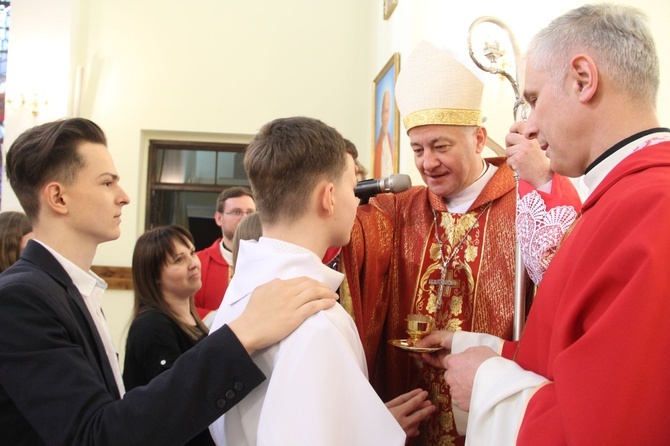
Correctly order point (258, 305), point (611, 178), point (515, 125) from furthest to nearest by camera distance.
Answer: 1. point (515, 125)
2. point (258, 305)
3. point (611, 178)

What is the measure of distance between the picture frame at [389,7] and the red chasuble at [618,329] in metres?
5.33

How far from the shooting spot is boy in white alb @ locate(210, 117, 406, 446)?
1390 millimetres

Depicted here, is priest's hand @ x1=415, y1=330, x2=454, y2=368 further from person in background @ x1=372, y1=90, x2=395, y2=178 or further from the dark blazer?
person in background @ x1=372, y1=90, x2=395, y2=178

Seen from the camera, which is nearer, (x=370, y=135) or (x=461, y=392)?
(x=461, y=392)

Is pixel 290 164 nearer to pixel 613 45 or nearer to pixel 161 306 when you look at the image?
pixel 613 45

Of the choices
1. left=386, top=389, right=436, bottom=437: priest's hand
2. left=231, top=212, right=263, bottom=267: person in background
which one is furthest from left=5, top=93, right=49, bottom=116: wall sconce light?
left=386, top=389, right=436, bottom=437: priest's hand

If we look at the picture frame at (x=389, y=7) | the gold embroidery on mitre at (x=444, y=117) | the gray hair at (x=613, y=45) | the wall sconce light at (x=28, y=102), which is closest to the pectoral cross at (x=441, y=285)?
the gold embroidery on mitre at (x=444, y=117)

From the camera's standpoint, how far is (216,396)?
144 centimetres

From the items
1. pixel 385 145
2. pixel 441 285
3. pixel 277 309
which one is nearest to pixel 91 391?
pixel 277 309

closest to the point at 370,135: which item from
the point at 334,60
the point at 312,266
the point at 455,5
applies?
the point at 334,60

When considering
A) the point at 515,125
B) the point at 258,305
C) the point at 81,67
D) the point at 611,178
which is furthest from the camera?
the point at 81,67

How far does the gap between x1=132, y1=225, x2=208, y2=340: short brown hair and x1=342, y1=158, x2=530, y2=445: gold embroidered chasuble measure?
106 cm

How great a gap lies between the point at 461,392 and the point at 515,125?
2.87ft

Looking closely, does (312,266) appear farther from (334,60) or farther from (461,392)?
(334,60)
